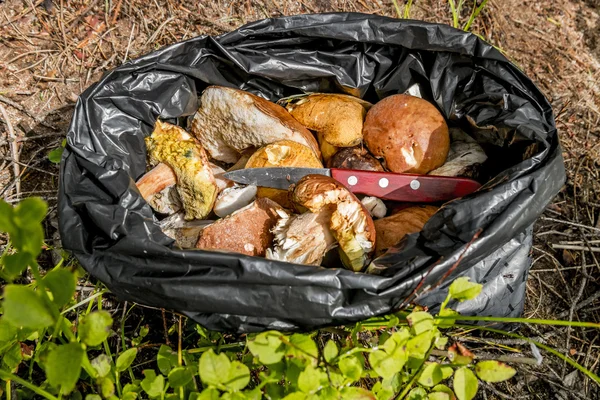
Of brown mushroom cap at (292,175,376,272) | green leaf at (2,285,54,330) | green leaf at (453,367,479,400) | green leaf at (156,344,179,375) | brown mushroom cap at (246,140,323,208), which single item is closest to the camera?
green leaf at (2,285,54,330)

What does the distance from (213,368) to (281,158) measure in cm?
93

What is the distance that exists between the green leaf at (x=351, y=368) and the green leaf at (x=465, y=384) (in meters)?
0.23

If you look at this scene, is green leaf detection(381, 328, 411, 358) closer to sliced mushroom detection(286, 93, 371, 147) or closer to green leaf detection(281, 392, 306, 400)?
green leaf detection(281, 392, 306, 400)

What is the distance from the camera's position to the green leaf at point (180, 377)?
50.9 inches

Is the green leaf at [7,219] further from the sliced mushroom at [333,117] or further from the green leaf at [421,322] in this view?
the sliced mushroom at [333,117]

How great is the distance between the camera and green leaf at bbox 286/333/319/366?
1146 mm

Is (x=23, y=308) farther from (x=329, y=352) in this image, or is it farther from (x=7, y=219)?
(x=329, y=352)

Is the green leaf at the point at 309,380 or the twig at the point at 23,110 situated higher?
the twig at the point at 23,110

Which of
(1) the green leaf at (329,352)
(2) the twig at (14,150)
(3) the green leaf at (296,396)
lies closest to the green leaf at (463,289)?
(1) the green leaf at (329,352)

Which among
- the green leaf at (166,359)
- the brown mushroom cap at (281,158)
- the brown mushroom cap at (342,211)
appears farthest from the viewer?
the brown mushroom cap at (281,158)

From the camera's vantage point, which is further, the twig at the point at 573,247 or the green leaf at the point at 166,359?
the twig at the point at 573,247

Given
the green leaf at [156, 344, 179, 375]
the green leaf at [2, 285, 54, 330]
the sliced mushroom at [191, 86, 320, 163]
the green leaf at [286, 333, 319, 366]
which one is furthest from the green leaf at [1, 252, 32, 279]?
the sliced mushroom at [191, 86, 320, 163]

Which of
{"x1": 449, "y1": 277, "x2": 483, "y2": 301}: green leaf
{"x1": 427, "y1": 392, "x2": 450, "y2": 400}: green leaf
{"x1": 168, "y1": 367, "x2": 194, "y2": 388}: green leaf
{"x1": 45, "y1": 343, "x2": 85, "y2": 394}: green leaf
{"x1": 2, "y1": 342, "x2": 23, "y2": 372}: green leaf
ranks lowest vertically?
{"x1": 2, "y1": 342, "x2": 23, "y2": 372}: green leaf

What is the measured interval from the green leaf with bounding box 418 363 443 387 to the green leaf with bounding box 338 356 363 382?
5.9 inches
